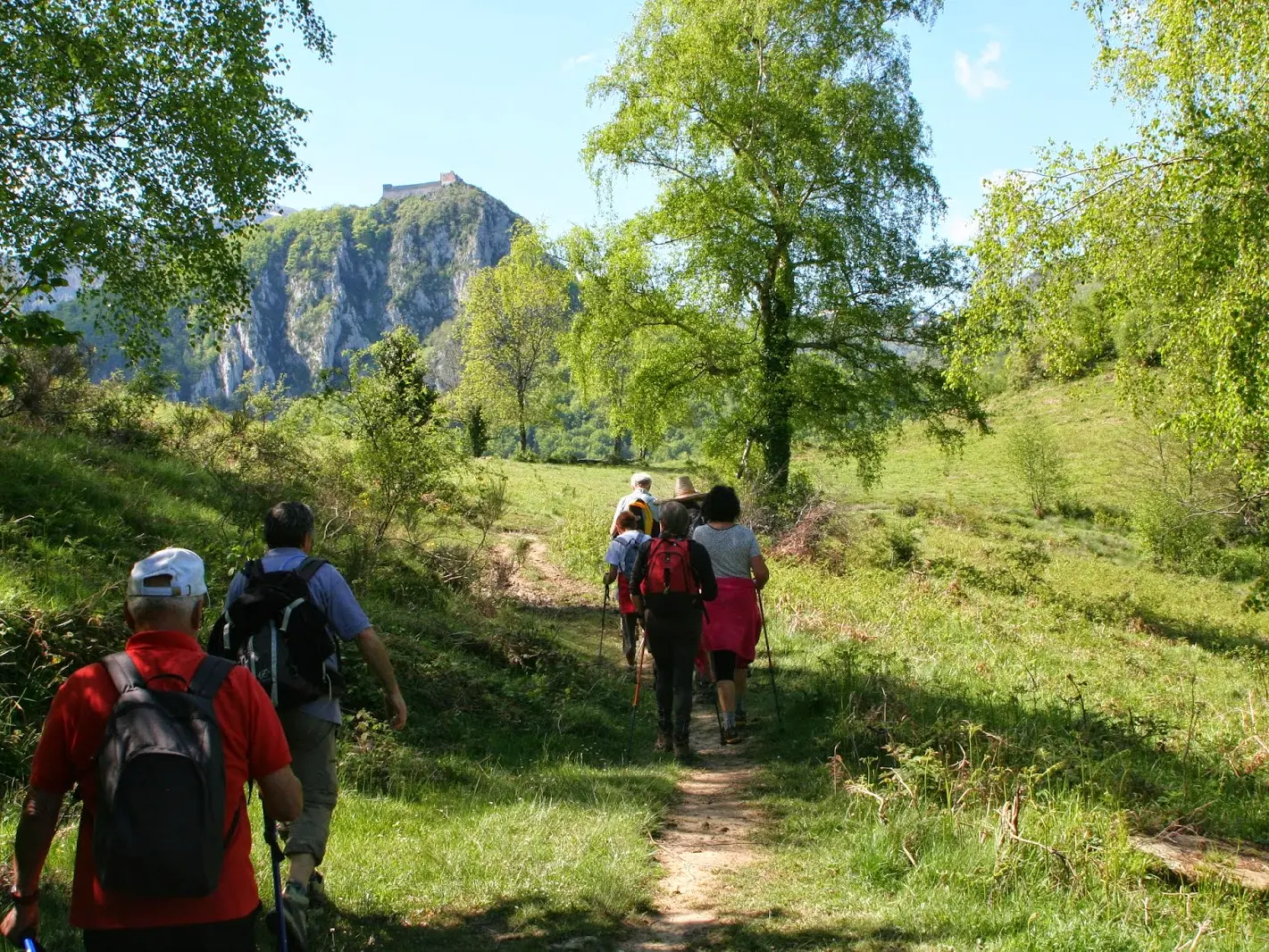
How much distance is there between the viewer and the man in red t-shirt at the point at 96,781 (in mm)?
2816

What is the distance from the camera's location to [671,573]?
323 inches

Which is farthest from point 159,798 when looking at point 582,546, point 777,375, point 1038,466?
point 1038,466

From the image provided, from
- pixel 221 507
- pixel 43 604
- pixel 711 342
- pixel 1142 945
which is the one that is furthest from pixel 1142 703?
pixel 711 342

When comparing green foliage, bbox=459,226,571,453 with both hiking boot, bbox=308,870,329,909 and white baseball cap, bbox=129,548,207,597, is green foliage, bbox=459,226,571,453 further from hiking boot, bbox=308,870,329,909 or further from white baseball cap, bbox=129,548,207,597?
white baseball cap, bbox=129,548,207,597

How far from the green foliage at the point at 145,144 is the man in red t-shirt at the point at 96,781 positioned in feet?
33.9

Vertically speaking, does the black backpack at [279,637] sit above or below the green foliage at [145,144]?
below

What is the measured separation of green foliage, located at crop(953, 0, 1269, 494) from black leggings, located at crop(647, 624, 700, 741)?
7703 millimetres

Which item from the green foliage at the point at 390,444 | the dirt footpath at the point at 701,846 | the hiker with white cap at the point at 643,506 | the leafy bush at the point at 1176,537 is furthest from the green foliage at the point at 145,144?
the leafy bush at the point at 1176,537

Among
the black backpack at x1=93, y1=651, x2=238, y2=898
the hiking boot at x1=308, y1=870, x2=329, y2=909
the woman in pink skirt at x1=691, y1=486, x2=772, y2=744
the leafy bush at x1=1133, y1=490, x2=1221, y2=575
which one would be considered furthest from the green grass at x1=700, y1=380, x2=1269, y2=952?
the leafy bush at x1=1133, y1=490, x2=1221, y2=575

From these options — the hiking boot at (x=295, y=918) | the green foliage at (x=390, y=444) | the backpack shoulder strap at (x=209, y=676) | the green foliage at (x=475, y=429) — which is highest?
the green foliage at (x=475, y=429)

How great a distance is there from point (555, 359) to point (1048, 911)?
62935 millimetres

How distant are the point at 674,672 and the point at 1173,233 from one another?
8.82 m

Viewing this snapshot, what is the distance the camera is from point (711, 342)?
918 inches

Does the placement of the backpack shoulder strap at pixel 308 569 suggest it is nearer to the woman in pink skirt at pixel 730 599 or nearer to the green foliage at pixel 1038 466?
the woman in pink skirt at pixel 730 599
